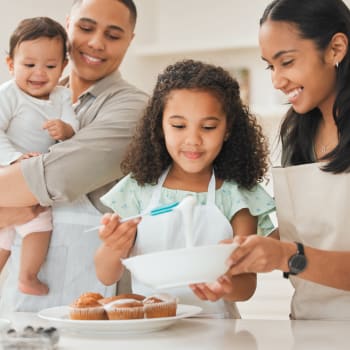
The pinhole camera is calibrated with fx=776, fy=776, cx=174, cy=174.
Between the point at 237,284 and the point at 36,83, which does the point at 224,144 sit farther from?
the point at 36,83

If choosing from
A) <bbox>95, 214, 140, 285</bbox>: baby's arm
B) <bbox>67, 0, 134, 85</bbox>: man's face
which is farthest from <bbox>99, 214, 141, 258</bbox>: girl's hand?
<bbox>67, 0, 134, 85</bbox>: man's face

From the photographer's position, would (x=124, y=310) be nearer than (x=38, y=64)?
Yes

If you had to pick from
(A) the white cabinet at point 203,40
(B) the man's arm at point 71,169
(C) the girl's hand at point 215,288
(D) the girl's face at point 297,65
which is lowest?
(C) the girl's hand at point 215,288

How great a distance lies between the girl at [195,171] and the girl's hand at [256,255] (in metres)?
0.25

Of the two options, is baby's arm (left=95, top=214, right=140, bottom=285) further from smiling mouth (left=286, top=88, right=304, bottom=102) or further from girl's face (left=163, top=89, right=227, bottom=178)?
smiling mouth (left=286, top=88, right=304, bottom=102)

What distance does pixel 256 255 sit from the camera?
1.58 m

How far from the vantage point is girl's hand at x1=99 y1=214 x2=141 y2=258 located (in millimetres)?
1658

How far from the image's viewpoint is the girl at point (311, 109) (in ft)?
6.02

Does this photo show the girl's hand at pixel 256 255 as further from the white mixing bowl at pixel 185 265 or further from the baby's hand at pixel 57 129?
the baby's hand at pixel 57 129

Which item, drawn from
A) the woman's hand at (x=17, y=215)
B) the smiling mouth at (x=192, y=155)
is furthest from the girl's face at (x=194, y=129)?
the woman's hand at (x=17, y=215)

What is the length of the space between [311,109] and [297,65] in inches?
5.1

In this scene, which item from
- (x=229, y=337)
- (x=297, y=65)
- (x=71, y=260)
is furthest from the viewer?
(x=71, y=260)

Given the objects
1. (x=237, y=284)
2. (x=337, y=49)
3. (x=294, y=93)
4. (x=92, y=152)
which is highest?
(x=337, y=49)

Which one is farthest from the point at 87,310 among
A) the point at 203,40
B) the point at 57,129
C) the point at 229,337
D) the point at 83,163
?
the point at 203,40
